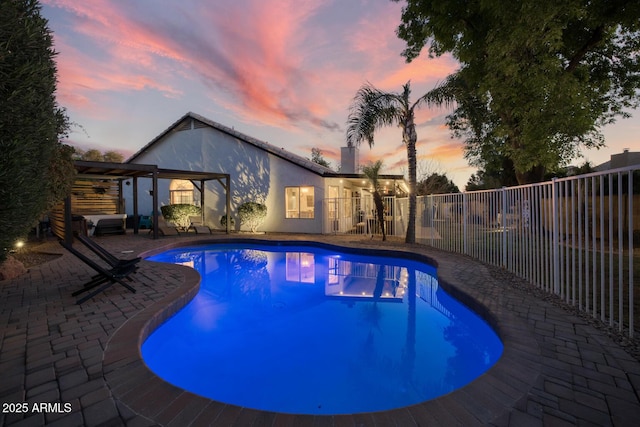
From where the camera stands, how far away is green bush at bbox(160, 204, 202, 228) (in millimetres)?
15523

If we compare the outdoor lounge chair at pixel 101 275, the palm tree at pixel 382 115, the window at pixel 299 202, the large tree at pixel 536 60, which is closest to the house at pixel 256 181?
the window at pixel 299 202

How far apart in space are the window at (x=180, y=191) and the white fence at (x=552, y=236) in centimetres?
1307

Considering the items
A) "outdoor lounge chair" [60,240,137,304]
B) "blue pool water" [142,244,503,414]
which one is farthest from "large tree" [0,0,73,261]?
"blue pool water" [142,244,503,414]

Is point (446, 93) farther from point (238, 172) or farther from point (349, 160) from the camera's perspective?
point (349, 160)

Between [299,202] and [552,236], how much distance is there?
A: 12.1 m

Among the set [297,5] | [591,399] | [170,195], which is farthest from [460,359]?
[170,195]

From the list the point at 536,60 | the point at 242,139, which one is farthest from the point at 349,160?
the point at 536,60

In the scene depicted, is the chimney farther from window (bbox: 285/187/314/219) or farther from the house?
window (bbox: 285/187/314/219)

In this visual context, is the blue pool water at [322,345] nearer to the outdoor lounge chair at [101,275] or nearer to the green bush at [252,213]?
the outdoor lounge chair at [101,275]

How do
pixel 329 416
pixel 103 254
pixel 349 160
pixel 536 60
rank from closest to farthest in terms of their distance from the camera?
pixel 329 416
pixel 103 254
pixel 536 60
pixel 349 160

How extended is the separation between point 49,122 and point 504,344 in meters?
5.71

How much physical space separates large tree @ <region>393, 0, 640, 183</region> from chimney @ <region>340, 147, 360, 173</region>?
11325 millimetres

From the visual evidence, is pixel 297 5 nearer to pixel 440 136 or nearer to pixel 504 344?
pixel 504 344

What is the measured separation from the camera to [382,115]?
10.8 meters
